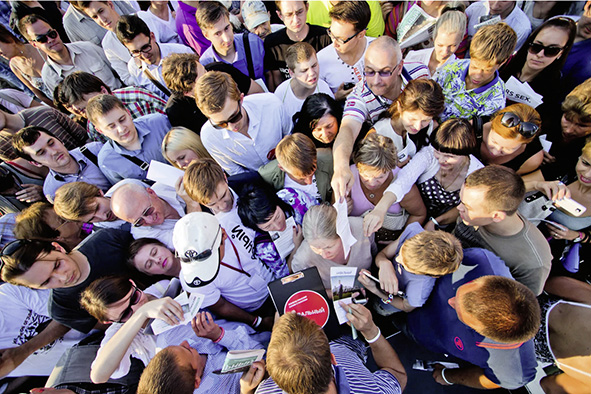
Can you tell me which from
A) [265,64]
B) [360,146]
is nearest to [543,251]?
[360,146]

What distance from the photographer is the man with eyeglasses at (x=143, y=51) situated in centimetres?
337

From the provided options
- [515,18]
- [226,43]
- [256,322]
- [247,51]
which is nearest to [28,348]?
[256,322]

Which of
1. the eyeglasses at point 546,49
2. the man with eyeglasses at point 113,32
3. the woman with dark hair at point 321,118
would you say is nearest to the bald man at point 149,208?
the woman with dark hair at point 321,118

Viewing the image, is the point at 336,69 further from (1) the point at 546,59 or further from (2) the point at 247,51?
(1) the point at 546,59

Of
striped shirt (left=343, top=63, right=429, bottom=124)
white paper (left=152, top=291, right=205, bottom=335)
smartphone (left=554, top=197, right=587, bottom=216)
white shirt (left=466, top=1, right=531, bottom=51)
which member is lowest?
white paper (left=152, top=291, right=205, bottom=335)

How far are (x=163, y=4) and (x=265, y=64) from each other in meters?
2.05

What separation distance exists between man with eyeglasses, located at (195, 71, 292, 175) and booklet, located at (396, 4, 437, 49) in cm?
212

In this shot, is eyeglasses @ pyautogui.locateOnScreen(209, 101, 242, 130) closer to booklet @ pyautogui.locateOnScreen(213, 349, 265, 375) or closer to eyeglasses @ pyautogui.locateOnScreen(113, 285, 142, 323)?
eyeglasses @ pyautogui.locateOnScreen(113, 285, 142, 323)

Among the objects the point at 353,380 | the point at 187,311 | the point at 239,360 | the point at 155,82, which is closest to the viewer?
the point at 239,360

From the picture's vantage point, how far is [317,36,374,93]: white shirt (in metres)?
3.30

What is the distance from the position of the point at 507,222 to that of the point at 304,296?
5.53 ft

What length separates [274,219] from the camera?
2414mm

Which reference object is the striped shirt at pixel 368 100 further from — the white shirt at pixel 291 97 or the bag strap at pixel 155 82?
the bag strap at pixel 155 82

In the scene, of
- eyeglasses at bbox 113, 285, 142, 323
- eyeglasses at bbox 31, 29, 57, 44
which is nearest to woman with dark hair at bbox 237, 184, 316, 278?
eyeglasses at bbox 113, 285, 142, 323
